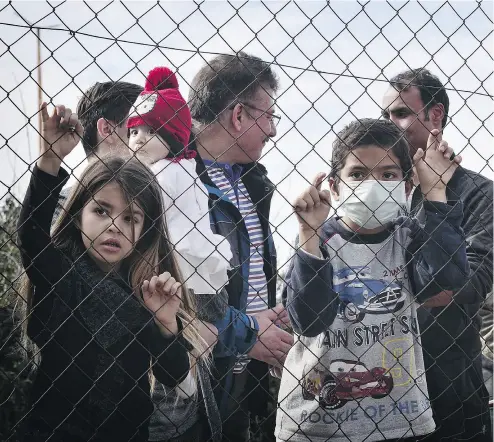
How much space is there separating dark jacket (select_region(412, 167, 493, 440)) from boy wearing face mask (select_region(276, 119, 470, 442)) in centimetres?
10

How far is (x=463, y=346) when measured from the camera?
9.76 feet

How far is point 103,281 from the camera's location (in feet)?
8.06

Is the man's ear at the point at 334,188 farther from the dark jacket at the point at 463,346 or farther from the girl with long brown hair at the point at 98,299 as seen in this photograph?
the girl with long brown hair at the point at 98,299

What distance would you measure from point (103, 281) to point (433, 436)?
4.25ft

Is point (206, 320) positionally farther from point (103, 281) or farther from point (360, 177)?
point (360, 177)

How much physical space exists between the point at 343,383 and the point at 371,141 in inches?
33.8

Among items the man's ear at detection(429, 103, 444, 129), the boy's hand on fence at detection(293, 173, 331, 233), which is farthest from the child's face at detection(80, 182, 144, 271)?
the man's ear at detection(429, 103, 444, 129)

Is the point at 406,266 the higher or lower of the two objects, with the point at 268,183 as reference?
lower

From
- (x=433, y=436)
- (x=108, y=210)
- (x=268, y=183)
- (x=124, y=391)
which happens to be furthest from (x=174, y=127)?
(x=433, y=436)

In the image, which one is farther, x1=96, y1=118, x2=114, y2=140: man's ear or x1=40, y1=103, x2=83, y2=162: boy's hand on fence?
x1=96, y1=118, x2=114, y2=140: man's ear

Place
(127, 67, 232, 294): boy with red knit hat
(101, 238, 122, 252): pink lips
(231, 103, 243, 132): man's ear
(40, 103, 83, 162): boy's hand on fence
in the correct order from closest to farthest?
1. (40, 103, 83, 162): boy's hand on fence
2. (101, 238, 122, 252): pink lips
3. (127, 67, 232, 294): boy with red knit hat
4. (231, 103, 243, 132): man's ear

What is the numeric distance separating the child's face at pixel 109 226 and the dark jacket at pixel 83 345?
0.05m

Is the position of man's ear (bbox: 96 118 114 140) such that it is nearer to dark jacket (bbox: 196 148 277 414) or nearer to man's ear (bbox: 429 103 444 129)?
dark jacket (bbox: 196 148 277 414)

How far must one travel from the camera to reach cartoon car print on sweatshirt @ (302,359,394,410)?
2689 millimetres
